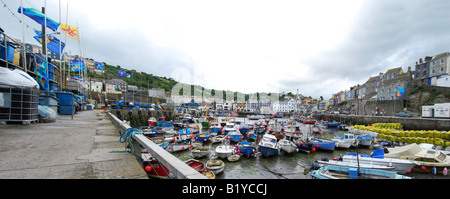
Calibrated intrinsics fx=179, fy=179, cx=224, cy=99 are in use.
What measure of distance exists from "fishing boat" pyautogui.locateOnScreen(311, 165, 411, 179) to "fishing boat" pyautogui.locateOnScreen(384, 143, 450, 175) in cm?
556

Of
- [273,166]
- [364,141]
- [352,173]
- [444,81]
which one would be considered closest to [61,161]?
[352,173]

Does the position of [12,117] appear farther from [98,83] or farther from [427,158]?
[98,83]

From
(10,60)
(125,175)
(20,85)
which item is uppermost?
(10,60)

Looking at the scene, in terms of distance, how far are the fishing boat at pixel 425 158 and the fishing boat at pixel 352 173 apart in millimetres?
5561

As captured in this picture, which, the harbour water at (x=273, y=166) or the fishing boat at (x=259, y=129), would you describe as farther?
the fishing boat at (x=259, y=129)

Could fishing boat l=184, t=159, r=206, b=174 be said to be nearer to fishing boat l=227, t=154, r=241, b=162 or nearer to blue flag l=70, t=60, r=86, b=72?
fishing boat l=227, t=154, r=241, b=162

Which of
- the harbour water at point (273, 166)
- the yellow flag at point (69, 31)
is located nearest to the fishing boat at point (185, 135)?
the harbour water at point (273, 166)

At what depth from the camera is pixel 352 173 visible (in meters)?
9.86

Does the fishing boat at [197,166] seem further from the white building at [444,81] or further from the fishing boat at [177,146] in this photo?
the white building at [444,81]

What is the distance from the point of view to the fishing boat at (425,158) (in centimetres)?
1242
